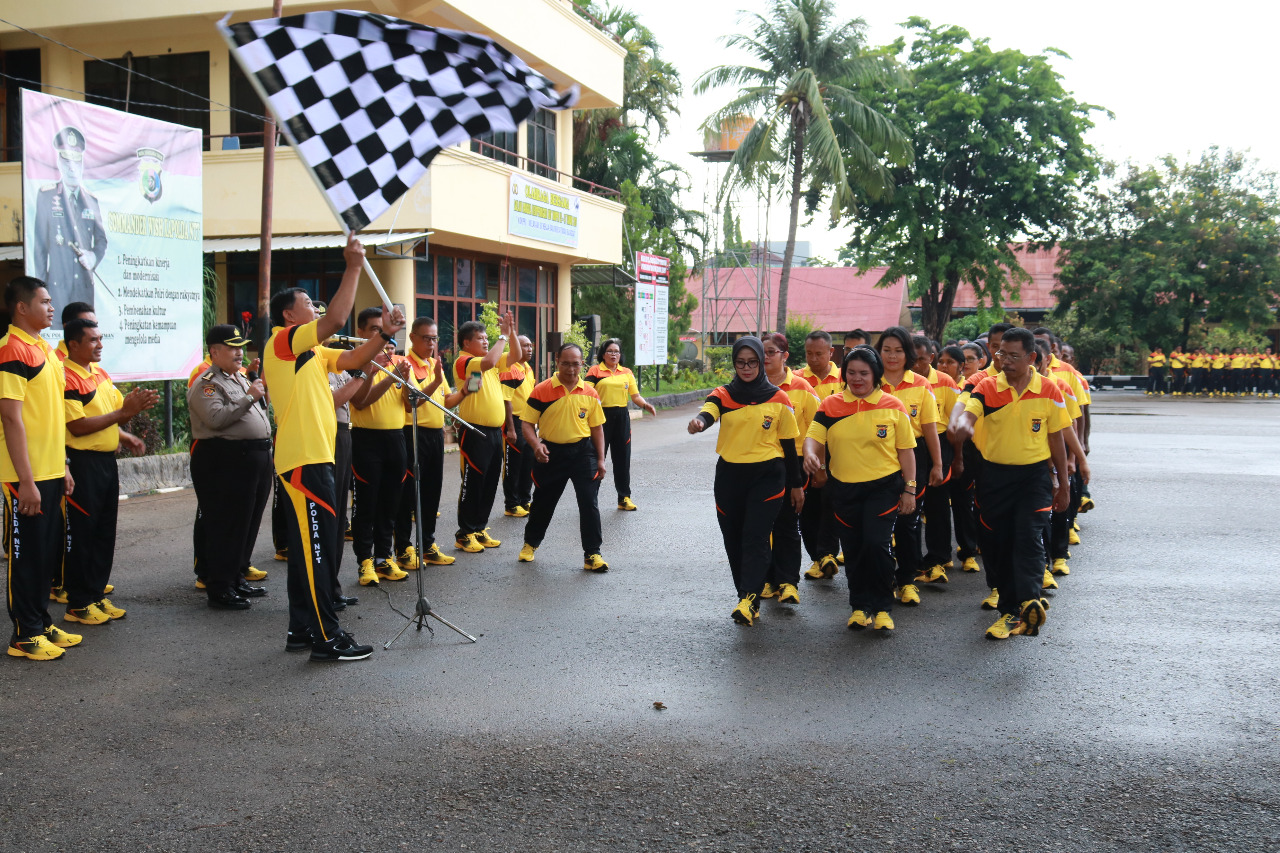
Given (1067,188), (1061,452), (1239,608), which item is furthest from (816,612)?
(1067,188)

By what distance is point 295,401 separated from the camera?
5.34m

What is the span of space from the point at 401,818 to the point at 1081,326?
45046mm

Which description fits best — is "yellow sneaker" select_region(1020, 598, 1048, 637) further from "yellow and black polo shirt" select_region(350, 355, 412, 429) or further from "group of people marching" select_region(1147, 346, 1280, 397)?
"group of people marching" select_region(1147, 346, 1280, 397)

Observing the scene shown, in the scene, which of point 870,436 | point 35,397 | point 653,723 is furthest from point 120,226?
point 653,723

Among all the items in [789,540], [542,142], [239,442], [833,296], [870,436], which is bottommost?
[789,540]

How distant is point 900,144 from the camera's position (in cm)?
3183

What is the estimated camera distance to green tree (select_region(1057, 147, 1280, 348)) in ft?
128

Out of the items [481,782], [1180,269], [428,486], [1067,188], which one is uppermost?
[1067,188]

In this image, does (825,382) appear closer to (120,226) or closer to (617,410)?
(617,410)

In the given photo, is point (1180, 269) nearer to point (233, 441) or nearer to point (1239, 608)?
point (1239, 608)

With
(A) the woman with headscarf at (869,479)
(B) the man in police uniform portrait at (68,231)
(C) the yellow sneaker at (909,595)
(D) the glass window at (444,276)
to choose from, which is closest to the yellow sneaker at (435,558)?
(A) the woman with headscarf at (869,479)

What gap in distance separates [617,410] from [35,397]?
6.27 metres

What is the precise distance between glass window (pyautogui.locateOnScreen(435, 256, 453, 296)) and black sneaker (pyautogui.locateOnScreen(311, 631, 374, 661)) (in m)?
16.7

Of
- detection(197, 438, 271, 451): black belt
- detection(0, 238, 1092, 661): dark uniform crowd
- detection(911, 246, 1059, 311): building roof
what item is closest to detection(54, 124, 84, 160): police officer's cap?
detection(0, 238, 1092, 661): dark uniform crowd
